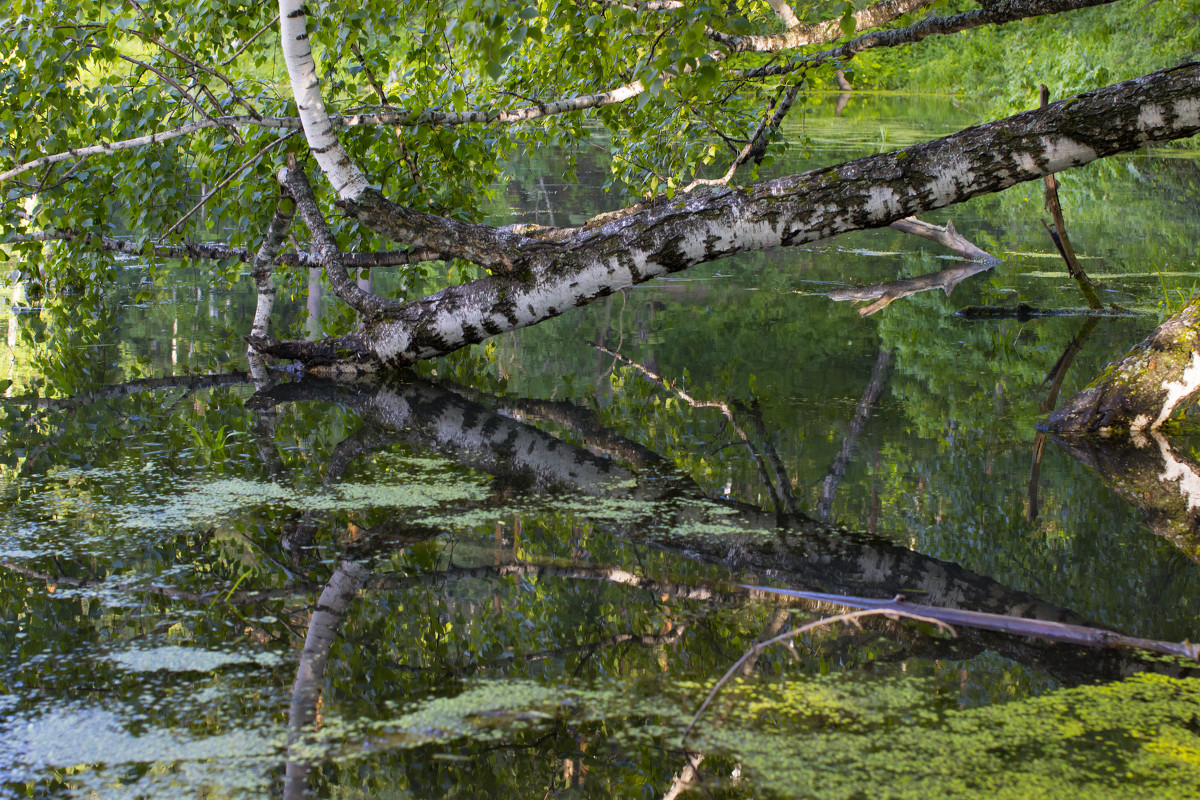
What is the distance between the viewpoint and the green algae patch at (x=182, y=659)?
235 cm

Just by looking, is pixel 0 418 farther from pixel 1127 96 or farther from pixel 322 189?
pixel 1127 96

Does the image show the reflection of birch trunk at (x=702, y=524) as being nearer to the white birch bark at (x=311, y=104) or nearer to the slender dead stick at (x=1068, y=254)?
the white birch bark at (x=311, y=104)

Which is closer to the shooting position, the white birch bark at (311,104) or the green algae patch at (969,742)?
the green algae patch at (969,742)

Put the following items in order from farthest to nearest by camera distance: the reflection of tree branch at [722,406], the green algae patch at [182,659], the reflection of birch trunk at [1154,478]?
the reflection of tree branch at [722,406], the reflection of birch trunk at [1154,478], the green algae patch at [182,659]

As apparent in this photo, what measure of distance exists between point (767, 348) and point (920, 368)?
98 cm

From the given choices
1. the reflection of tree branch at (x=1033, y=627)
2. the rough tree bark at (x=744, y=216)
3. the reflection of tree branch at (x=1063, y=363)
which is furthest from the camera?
the reflection of tree branch at (x=1063, y=363)

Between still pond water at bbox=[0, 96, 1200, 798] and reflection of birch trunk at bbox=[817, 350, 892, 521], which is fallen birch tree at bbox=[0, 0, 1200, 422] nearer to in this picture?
still pond water at bbox=[0, 96, 1200, 798]

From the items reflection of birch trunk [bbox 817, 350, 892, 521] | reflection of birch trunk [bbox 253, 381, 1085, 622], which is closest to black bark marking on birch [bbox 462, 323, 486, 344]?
reflection of birch trunk [bbox 253, 381, 1085, 622]

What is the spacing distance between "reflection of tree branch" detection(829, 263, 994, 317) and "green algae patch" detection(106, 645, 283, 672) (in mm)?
5822

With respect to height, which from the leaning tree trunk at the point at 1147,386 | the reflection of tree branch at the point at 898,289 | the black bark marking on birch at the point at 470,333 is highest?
the reflection of tree branch at the point at 898,289

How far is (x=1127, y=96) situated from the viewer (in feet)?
13.4

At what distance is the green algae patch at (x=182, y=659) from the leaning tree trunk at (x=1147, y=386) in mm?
3493

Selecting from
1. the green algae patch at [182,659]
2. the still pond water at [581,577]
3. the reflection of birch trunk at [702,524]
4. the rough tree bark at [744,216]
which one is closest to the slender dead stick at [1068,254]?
the still pond water at [581,577]

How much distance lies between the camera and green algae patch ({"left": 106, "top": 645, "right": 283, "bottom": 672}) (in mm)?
2350
